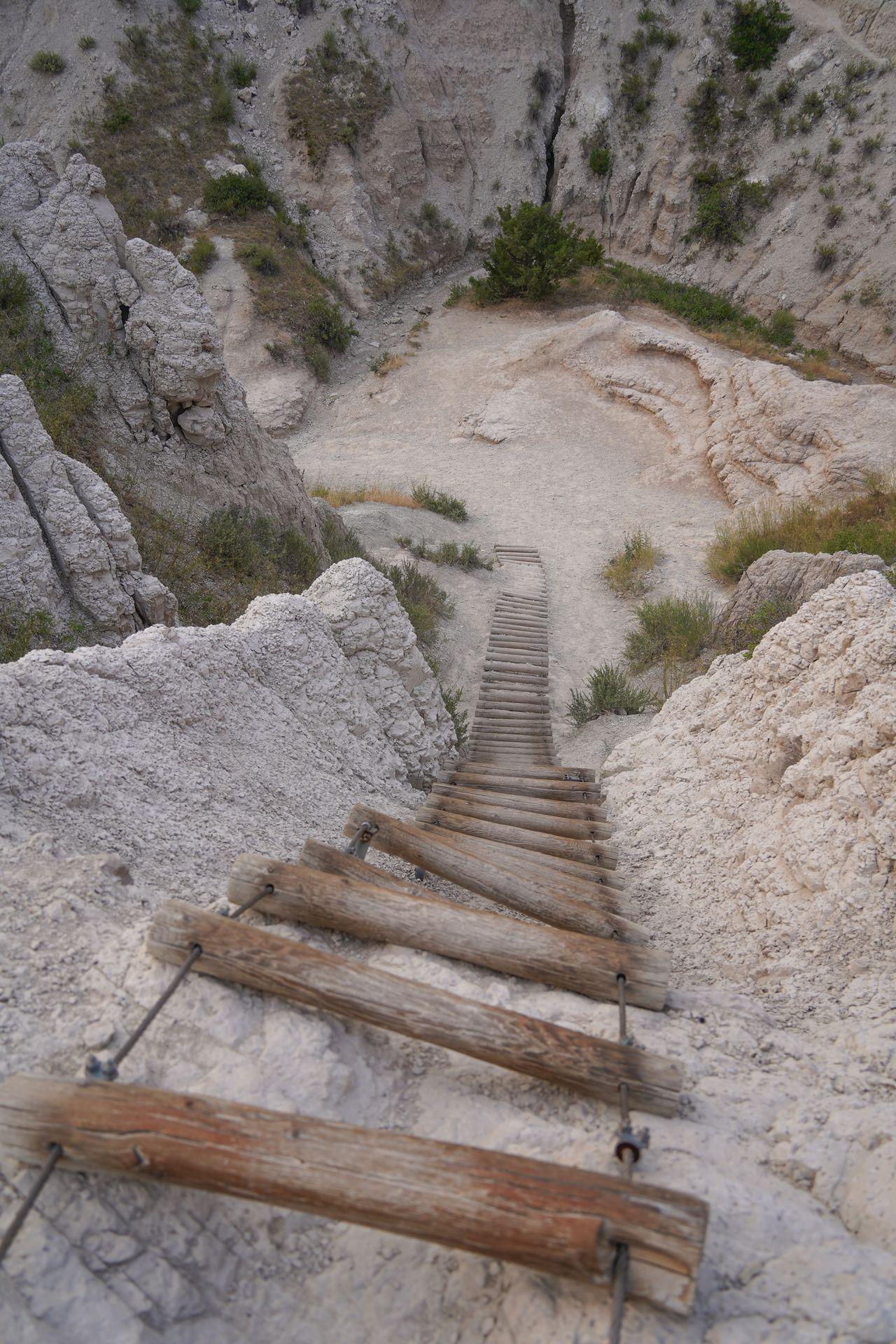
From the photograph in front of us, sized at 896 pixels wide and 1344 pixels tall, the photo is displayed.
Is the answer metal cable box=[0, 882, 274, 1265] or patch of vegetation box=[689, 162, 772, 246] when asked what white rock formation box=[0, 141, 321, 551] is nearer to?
metal cable box=[0, 882, 274, 1265]

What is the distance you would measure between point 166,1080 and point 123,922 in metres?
0.78

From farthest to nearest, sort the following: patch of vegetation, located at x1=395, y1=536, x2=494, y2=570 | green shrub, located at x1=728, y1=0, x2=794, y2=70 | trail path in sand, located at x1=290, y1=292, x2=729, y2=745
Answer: green shrub, located at x1=728, y1=0, x2=794, y2=70 < patch of vegetation, located at x1=395, y1=536, x2=494, y2=570 < trail path in sand, located at x1=290, y1=292, x2=729, y2=745

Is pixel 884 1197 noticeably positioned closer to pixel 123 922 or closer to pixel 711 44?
pixel 123 922

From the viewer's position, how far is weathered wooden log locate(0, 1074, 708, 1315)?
1.80 m

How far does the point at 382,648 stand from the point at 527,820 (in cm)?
218

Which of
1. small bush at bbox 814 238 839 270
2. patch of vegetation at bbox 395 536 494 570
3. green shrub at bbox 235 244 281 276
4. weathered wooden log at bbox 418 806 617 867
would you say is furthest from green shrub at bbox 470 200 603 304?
weathered wooden log at bbox 418 806 617 867

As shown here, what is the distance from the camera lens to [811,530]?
11.8 metres

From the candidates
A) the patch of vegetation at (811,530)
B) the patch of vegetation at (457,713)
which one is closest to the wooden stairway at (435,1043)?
the patch of vegetation at (457,713)

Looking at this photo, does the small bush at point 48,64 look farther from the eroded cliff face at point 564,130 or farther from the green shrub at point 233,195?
the green shrub at point 233,195

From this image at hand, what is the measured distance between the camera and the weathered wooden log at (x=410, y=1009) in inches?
98.0

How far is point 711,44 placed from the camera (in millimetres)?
24656

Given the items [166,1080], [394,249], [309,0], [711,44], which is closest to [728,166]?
[711,44]

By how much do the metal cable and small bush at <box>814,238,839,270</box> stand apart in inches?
1001

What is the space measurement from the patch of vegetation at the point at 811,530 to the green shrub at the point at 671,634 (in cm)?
162
